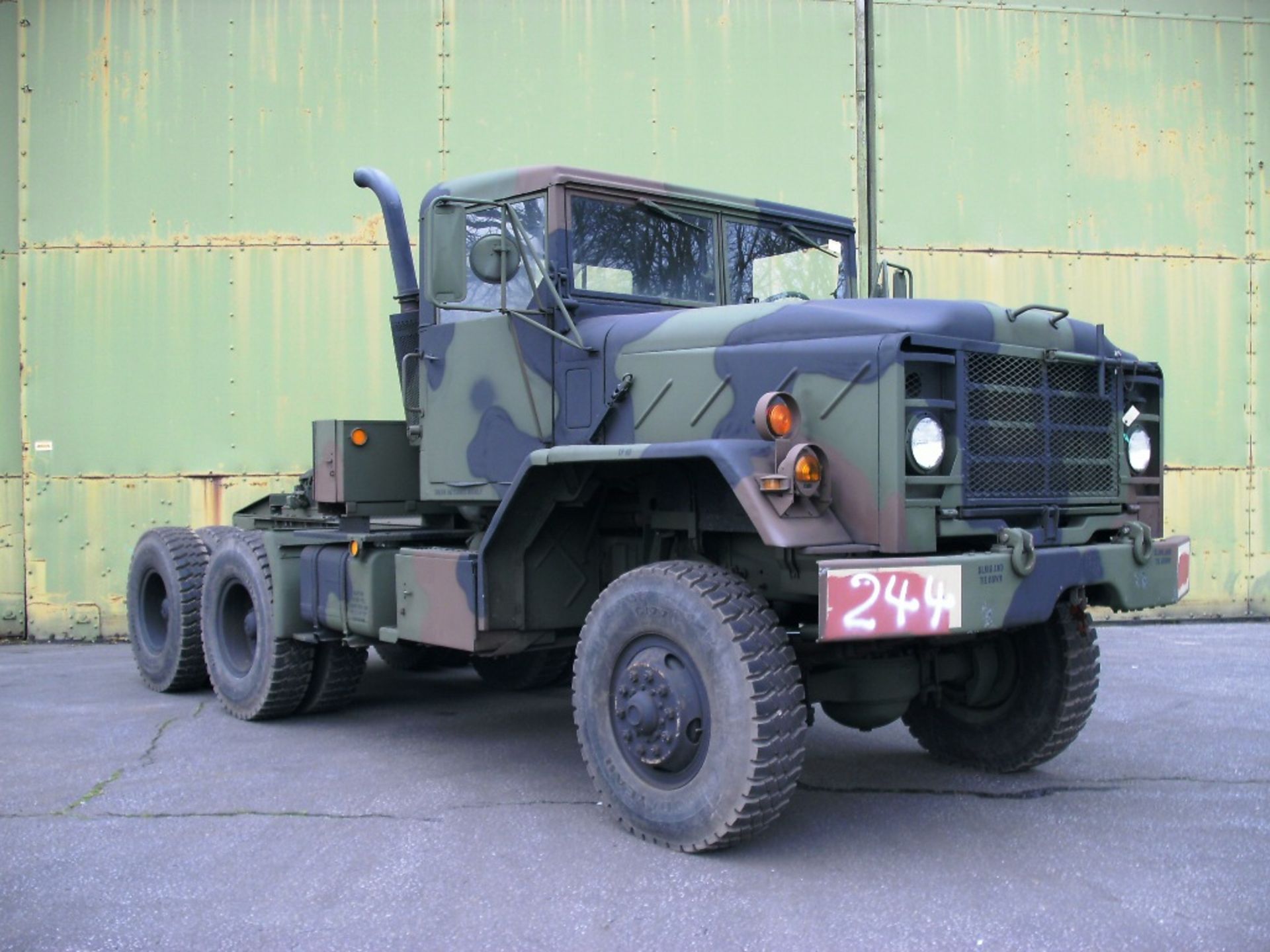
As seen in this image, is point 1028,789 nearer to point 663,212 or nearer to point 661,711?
point 661,711

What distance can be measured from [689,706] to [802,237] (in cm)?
265

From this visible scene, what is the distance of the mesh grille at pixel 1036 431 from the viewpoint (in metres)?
4.23

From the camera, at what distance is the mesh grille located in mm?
4230

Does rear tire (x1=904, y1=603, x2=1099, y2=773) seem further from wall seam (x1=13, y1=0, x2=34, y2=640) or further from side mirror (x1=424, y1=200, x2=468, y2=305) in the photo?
wall seam (x1=13, y1=0, x2=34, y2=640)

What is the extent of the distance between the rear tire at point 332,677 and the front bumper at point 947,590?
3380 millimetres

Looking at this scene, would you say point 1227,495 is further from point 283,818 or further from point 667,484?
point 283,818

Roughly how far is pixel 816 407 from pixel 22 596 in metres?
7.61

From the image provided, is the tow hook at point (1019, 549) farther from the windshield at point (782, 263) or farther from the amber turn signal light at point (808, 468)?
the windshield at point (782, 263)

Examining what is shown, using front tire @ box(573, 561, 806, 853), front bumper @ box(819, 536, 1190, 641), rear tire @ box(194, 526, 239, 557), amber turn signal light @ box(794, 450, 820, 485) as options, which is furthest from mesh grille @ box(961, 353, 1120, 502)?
rear tire @ box(194, 526, 239, 557)

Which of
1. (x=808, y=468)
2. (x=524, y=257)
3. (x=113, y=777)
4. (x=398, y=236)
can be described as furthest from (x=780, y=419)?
(x=113, y=777)

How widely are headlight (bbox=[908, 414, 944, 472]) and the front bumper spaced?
0.32 metres

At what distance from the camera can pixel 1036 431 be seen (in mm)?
4438

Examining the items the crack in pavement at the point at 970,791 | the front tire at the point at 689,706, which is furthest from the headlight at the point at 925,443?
the crack in pavement at the point at 970,791

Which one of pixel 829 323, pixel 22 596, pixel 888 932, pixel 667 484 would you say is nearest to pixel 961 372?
pixel 829 323
